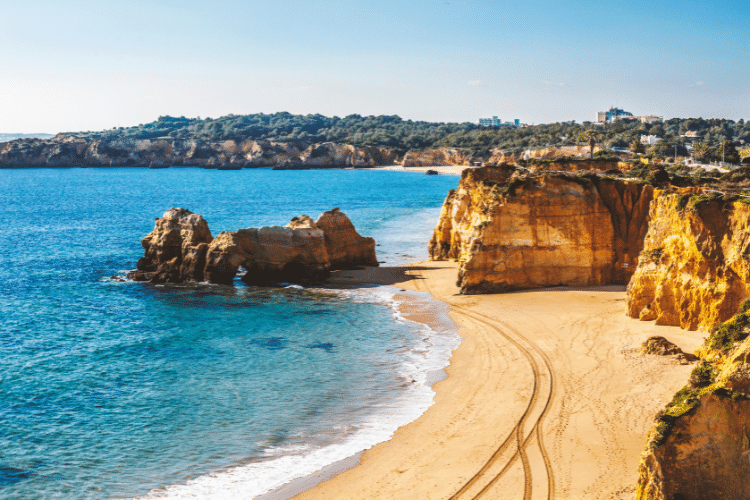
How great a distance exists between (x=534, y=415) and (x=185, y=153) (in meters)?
192

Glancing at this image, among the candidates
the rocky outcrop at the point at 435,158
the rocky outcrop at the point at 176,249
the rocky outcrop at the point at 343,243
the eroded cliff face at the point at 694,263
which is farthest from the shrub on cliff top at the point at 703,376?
the rocky outcrop at the point at 435,158

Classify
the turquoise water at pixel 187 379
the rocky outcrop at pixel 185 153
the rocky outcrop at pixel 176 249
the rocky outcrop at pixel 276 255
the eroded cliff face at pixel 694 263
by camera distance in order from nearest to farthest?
the turquoise water at pixel 187 379
the eroded cliff face at pixel 694 263
the rocky outcrop at pixel 276 255
the rocky outcrop at pixel 176 249
the rocky outcrop at pixel 185 153

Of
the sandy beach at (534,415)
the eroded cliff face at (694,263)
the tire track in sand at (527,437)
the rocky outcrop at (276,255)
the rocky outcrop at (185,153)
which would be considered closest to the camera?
the tire track in sand at (527,437)

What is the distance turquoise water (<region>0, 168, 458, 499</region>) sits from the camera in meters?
15.7

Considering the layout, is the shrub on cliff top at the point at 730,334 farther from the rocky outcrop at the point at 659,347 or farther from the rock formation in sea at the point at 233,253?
the rock formation in sea at the point at 233,253

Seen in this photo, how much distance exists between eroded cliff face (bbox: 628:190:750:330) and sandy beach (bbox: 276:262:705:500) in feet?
2.61

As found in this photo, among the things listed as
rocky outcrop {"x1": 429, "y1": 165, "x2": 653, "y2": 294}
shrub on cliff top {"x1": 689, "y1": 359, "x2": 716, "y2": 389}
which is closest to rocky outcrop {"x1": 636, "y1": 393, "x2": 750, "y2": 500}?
shrub on cliff top {"x1": 689, "y1": 359, "x2": 716, "y2": 389}

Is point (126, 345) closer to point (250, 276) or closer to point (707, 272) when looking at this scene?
point (250, 276)

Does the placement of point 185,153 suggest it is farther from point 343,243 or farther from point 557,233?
point 557,233

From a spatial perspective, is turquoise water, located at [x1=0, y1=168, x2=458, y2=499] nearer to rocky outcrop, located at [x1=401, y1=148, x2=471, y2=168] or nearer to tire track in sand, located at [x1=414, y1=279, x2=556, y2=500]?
tire track in sand, located at [x1=414, y1=279, x2=556, y2=500]

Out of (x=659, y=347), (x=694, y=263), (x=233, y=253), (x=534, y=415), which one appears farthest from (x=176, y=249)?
(x=694, y=263)

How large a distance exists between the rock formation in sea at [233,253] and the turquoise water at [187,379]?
137 centimetres

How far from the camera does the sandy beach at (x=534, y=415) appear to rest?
14.0 meters

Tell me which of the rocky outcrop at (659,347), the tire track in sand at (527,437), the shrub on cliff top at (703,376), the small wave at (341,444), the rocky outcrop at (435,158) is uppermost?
the rocky outcrop at (435,158)
